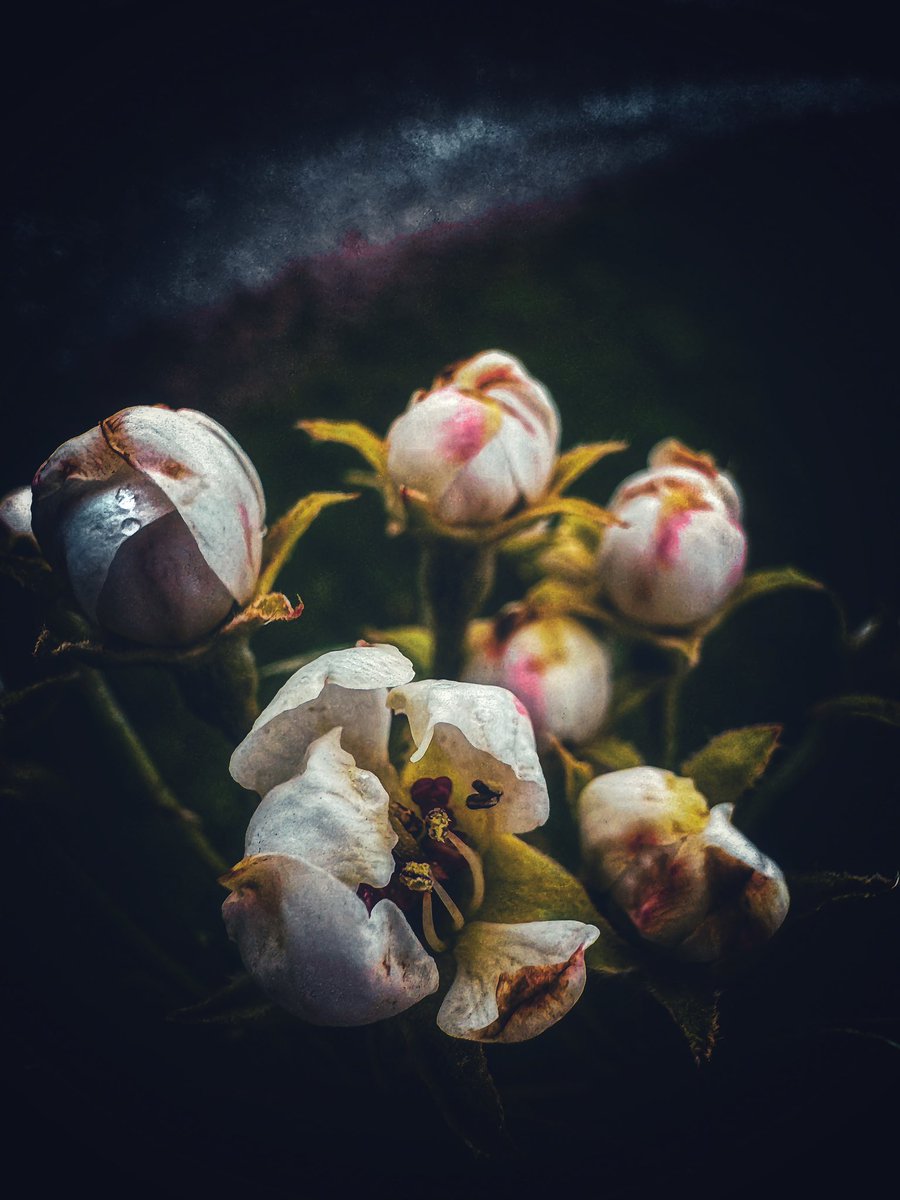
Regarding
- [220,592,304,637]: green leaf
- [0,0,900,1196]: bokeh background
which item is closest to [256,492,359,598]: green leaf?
[220,592,304,637]: green leaf

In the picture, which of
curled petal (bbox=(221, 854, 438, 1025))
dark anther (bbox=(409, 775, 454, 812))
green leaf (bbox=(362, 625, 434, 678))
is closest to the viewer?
curled petal (bbox=(221, 854, 438, 1025))

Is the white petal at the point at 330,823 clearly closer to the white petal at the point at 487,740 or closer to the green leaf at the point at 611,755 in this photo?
the white petal at the point at 487,740

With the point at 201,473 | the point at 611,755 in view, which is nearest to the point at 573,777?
the point at 611,755

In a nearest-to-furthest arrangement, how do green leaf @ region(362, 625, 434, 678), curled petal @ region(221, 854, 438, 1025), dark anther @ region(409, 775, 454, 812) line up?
1. curled petal @ region(221, 854, 438, 1025)
2. dark anther @ region(409, 775, 454, 812)
3. green leaf @ region(362, 625, 434, 678)

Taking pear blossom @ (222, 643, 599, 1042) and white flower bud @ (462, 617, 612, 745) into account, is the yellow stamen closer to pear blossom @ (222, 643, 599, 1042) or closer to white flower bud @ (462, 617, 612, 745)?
pear blossom @ (222, 643, 599, 1042)

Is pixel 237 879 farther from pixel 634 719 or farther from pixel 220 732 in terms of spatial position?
pixel 634 719

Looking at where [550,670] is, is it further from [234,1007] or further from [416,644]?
[234,1007]

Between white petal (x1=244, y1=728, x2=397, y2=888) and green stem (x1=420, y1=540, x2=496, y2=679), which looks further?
green stem (x1=420, y1=540, x2=496, y2=679)

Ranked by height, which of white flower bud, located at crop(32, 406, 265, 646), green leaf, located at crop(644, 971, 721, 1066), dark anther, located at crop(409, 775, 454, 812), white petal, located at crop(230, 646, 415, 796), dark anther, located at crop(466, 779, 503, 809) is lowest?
green leaf, located at crop(644, 971, 721, 1066)
